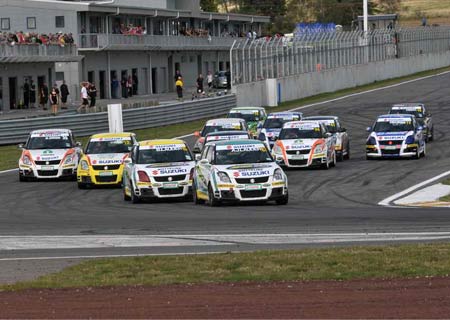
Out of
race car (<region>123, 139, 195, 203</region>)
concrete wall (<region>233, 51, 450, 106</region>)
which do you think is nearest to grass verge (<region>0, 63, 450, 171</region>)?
concrete wall (<region>233, 51, 450, 106</region>)

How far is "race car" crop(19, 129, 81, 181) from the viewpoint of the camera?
3141 cm

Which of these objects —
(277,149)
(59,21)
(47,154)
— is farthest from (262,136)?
(59,21)

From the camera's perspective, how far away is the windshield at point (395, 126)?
1426 inches

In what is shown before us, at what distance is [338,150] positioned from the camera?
1407 inches

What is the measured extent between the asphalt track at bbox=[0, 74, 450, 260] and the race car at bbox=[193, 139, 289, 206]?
30 cm

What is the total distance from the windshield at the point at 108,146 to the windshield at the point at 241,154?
5.17m

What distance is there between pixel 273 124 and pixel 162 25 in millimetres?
49795

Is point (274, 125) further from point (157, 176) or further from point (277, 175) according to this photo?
point (277, 175)

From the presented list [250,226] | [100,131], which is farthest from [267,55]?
[250,226]

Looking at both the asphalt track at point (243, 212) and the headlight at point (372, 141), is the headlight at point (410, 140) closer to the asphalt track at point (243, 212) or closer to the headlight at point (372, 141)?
the asphalt track at point (243, 212)

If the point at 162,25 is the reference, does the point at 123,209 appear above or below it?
below

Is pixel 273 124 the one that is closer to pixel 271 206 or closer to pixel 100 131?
pixel 100 131

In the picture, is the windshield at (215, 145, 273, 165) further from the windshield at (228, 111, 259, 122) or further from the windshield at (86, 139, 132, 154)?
the windshield at (228, 111, 259, 122)

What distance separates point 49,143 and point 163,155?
6.63 meters
